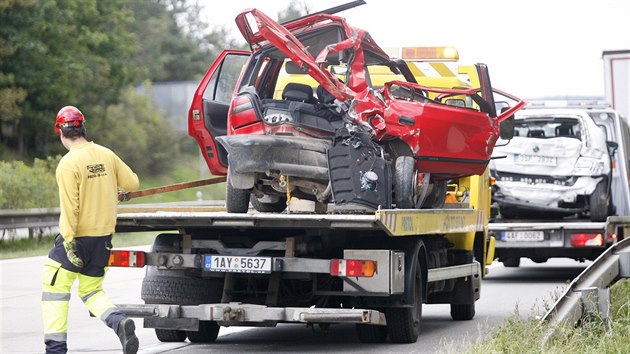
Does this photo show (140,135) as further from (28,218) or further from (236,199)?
(236,199)

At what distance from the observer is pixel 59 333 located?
27.7ft

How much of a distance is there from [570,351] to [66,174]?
11.6 feet

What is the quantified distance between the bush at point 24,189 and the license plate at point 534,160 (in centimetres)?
1243

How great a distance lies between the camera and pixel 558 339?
27.7 ft

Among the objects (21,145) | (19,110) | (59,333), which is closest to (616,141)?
(59,333)

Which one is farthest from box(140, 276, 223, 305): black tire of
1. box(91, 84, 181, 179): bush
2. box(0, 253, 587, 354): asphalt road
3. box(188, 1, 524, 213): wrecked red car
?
box(91, 84, 181, 179): bush

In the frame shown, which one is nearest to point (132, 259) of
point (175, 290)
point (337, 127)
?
point (175, 290)

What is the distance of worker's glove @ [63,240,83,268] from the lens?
8523 mm

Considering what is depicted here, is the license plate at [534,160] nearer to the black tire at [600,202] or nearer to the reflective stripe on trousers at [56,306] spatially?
the black tire at [600,202]

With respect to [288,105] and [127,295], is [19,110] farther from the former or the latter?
[288,105]

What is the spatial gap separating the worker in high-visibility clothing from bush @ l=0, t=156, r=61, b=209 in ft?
58.1

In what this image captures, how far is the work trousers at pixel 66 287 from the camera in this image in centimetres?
845

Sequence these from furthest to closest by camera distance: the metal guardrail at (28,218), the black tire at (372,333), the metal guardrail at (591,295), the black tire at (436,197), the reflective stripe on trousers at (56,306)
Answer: the metal guardrail at (28,218) < the black tire at (436,197) < the black tire at (372,333) < the metal guardrail at (591,295) < the reflective stripe on trousers at (56,306)

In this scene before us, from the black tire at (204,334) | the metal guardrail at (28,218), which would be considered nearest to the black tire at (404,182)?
the black tire at (204,334)
